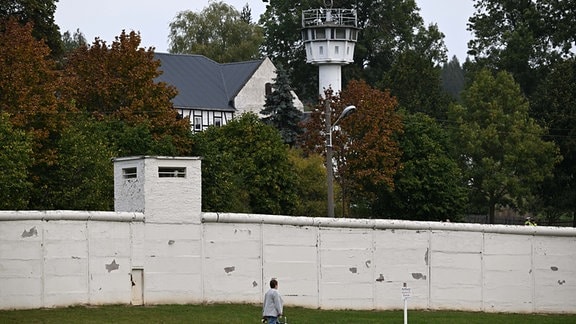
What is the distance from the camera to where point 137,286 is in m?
37.8

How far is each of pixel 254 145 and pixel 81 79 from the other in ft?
35.2

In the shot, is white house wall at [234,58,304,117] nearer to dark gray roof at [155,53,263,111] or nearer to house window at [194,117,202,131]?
dark gray roof at [155,53,263,111]

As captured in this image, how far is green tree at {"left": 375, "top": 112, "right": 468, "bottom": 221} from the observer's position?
8119cm

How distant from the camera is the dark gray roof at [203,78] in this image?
112 metres

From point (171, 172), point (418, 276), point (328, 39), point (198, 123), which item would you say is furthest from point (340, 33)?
point (171, 172)

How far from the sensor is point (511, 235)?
142 feet

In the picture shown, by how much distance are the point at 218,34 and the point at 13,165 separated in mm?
74421

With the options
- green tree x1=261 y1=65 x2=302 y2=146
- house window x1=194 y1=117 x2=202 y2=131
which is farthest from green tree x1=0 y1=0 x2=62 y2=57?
house window x1=194 y1=117 x2=202 y2=131

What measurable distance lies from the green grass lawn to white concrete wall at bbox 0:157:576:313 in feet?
2.53

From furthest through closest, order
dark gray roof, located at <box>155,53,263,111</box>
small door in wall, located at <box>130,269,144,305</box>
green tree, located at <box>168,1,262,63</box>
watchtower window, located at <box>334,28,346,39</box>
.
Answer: green tree, located at <box>168,1,262,63</box>
dark gray roof, located at <box>155,53,263,111</box>
watchtower window, located at <box>334,28,346,39</box>
small door in wall, located at <box>130,269,144,305</box>

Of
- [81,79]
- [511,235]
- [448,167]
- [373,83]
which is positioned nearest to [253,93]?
[373,83]

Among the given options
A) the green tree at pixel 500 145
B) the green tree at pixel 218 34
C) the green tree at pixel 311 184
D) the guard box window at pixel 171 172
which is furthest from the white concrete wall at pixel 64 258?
the green tree at pixel 218 34

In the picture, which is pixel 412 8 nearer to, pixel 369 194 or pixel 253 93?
pixel 253 93

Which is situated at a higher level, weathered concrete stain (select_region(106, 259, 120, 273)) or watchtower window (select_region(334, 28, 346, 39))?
watchtower window (select_region(334, 28, 346, 39))
